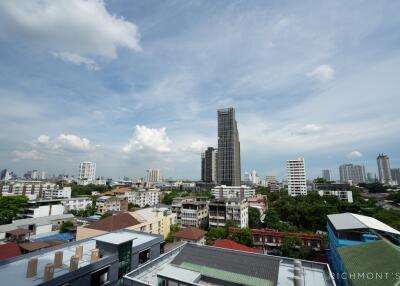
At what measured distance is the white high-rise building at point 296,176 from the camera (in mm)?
97750

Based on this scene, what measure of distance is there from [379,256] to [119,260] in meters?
17.7

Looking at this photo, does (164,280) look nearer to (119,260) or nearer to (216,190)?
(119,260)

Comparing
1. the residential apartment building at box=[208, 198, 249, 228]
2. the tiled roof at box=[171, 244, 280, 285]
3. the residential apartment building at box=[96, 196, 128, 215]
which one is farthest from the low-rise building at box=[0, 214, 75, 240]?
the tiled roof at box=[171, 244, 280, 285]

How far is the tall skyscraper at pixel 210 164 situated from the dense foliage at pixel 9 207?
11313cm

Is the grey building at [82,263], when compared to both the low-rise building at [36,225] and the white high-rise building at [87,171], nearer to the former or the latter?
the low-rise building at [36,225]

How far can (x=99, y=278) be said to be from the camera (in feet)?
44.9

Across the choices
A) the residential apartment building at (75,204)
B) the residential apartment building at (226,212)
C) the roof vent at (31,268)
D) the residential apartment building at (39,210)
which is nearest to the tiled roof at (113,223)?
the roof vent at (31,268)

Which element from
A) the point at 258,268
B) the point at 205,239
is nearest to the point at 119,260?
the point at 258,268

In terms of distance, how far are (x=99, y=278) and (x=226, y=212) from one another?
32.5 meters

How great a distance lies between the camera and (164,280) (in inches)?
438

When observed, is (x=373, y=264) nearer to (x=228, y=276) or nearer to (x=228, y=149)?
(x=228, y=276)

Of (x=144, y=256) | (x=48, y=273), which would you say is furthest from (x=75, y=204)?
(x=48, y=273)

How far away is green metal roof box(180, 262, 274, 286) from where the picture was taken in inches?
417

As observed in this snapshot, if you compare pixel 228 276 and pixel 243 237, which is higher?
pixel 228 276
